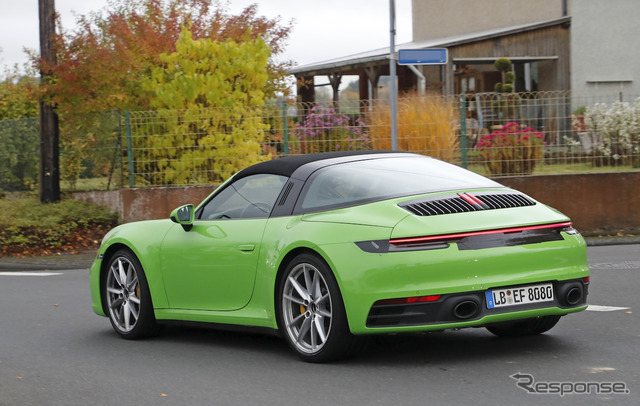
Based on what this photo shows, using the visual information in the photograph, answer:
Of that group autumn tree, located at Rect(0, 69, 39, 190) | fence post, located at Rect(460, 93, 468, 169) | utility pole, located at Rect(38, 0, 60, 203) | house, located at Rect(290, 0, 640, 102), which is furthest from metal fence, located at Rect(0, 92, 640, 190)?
house, located at Rect(290, 0, 640, 102)

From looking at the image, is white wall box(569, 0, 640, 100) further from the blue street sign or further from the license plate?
the license plate

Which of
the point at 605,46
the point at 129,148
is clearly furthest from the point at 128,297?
the point at 605,46

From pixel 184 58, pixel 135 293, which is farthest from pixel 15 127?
pixel 135 293

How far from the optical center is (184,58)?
1995 cm

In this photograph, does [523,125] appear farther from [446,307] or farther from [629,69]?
[629,69]

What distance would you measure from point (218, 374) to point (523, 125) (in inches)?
481

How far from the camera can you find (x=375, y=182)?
6.75 meters

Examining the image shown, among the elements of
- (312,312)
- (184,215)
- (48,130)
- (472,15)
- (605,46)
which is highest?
(472,15)

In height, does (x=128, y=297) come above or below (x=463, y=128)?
below

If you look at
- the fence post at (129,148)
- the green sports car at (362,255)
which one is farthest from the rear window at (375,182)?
the fence post at (129,148)

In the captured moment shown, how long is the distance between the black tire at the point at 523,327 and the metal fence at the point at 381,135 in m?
10.1

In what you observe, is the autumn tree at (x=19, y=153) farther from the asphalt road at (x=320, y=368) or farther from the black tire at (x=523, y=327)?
the black tire at (x=523, y=327)
